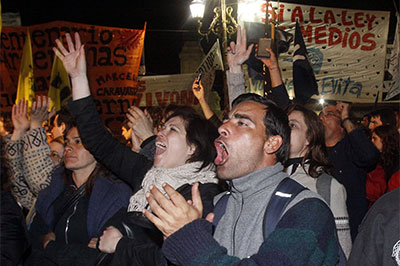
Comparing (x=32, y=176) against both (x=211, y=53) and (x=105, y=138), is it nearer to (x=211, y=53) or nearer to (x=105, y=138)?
(x=105, y=138)

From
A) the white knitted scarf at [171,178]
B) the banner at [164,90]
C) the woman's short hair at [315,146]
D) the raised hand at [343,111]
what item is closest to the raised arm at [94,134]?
the white knitted scarf at [171,178]

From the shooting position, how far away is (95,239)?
2.92m

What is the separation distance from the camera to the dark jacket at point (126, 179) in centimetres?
237

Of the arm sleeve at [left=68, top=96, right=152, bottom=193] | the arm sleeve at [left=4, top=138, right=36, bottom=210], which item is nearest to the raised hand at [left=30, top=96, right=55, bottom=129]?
the arm sleeve at [left=4, top=138, right=36, bottom=210]

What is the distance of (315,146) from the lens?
337 cm

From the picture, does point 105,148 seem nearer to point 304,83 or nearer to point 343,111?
point 304,83

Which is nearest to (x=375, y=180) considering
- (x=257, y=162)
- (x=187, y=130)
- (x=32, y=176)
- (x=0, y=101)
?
(x=187, y=130)

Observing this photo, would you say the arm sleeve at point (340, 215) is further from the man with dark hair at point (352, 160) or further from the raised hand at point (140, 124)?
the raised hand at point (140, 124)

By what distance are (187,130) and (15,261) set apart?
1465mm

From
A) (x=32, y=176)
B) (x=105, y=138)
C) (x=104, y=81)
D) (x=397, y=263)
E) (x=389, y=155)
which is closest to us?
(x=397, y=263)

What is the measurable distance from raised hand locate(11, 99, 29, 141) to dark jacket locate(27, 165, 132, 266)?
2.89 feet

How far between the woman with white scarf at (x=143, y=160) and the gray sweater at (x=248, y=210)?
0.36 m

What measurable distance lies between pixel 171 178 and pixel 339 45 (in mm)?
5960

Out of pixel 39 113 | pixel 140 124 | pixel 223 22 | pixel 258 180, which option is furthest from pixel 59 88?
pixel 258 180
